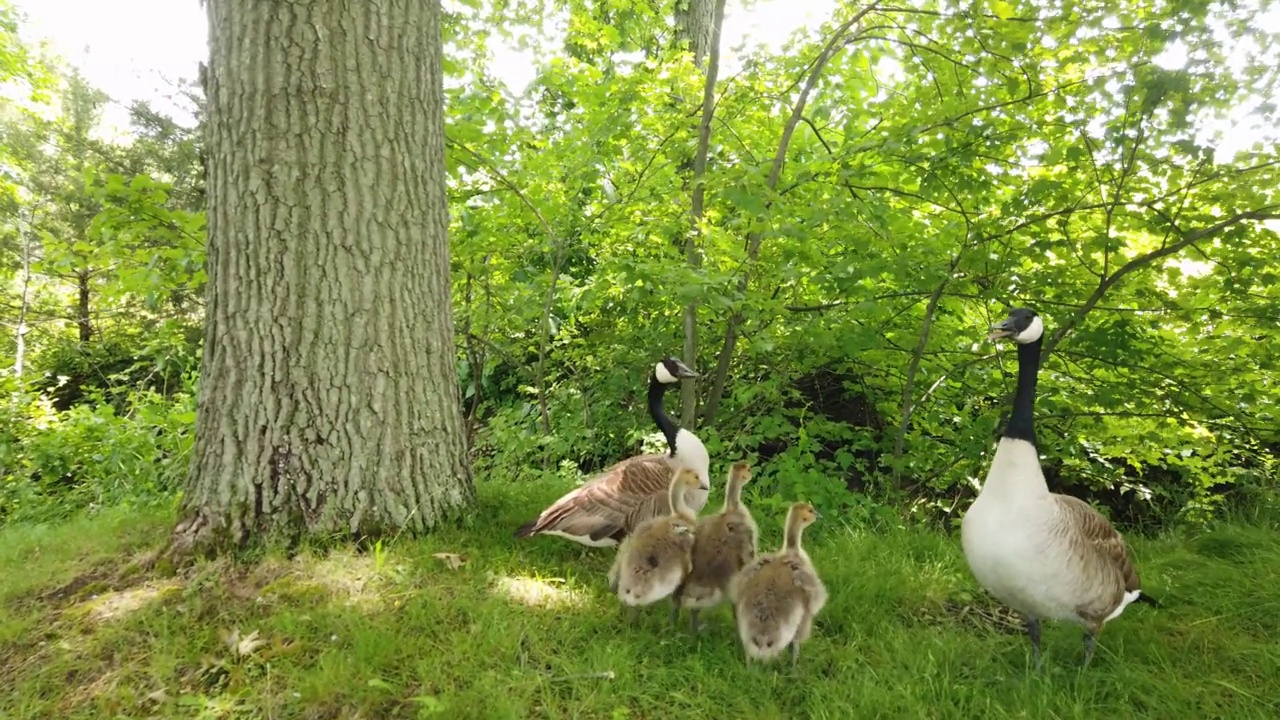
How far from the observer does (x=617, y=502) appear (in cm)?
395

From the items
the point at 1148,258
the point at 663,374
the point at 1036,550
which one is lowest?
the point at 1036,550

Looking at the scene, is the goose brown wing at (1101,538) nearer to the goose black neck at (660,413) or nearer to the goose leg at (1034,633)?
the goose leg at (1034,633)

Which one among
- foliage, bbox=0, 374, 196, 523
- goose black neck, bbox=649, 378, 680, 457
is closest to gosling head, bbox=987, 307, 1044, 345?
goose black neck, bbox=649, 378, 680, 457

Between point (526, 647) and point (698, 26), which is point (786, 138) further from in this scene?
point (698, 26)

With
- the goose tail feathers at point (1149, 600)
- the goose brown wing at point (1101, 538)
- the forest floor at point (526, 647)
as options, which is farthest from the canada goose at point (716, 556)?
the goose tail feathers at point (1149, 600)

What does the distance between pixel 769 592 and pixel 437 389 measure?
2.25m

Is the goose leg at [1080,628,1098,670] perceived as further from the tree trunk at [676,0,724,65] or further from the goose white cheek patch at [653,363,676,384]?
the tree trunk at [676,0,724,65]

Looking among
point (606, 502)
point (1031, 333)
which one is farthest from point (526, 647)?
point (1031, 333)

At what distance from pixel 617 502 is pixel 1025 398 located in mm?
2267

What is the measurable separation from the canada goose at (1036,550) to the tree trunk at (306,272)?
3.01 m

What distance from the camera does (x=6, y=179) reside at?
14094 millimetres

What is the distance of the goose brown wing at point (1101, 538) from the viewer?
3051 millimetres

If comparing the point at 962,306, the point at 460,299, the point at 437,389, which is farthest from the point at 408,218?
the point at 962,306

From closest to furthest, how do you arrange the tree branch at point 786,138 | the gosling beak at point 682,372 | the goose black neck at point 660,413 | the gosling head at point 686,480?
the gosling head at point 686,480
the goose black neck at point 660,413
the tree branch at point 786,138
the gosling beak at point 682,372
